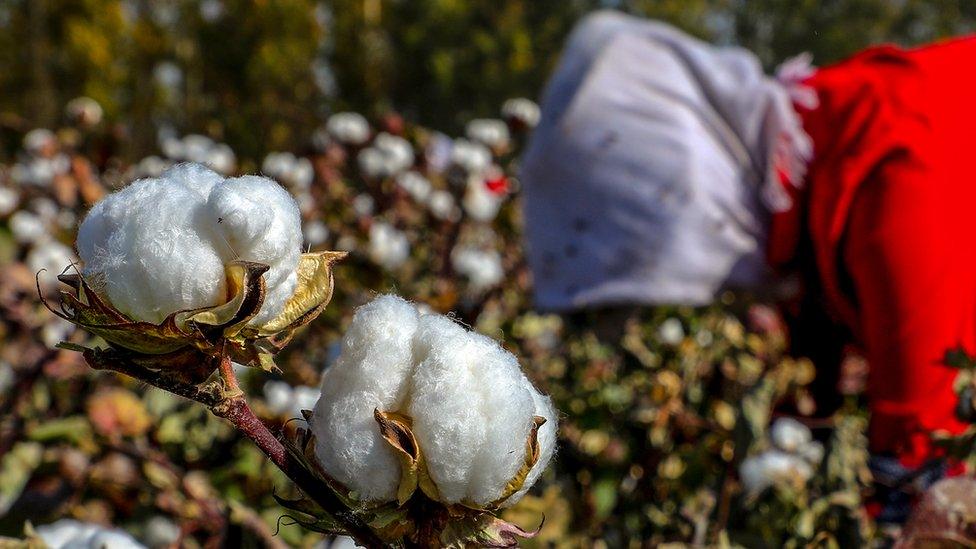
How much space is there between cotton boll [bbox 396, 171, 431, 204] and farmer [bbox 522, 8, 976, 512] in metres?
0.51

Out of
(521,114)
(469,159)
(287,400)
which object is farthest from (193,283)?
(521,114)

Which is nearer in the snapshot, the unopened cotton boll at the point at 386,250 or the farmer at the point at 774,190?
the farmer at the point at 774,190

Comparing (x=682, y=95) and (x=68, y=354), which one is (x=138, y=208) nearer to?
(x=68, y=354)

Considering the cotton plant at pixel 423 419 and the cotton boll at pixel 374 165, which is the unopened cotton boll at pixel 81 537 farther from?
the cotton boll at pixel 374 165

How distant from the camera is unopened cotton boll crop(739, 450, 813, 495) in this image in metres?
0.90

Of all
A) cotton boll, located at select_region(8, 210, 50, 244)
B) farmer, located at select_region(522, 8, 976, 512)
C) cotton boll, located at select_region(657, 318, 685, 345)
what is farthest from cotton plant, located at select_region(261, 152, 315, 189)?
cotton boll, located at select_region(657, 318, 685, 345)

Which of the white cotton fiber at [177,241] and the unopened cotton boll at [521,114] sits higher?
the white cotton fiber at [177,241]

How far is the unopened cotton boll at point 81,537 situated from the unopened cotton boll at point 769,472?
539mm

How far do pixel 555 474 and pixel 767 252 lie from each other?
2.05 ft

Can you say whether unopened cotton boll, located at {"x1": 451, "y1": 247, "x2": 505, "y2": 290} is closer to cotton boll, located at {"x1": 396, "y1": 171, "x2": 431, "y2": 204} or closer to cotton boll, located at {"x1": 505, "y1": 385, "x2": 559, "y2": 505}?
cotton boll, located at {"x1": 396, "y1": 171, "x2": 431, "y2": 204}

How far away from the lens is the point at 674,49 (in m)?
1.63

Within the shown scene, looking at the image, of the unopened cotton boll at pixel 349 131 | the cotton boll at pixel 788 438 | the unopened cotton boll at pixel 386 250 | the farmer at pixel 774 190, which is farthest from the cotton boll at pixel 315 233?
the cotton boll at pixel 788 438

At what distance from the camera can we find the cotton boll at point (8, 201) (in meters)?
2.14

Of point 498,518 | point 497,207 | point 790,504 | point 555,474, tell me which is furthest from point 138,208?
point 497,207
